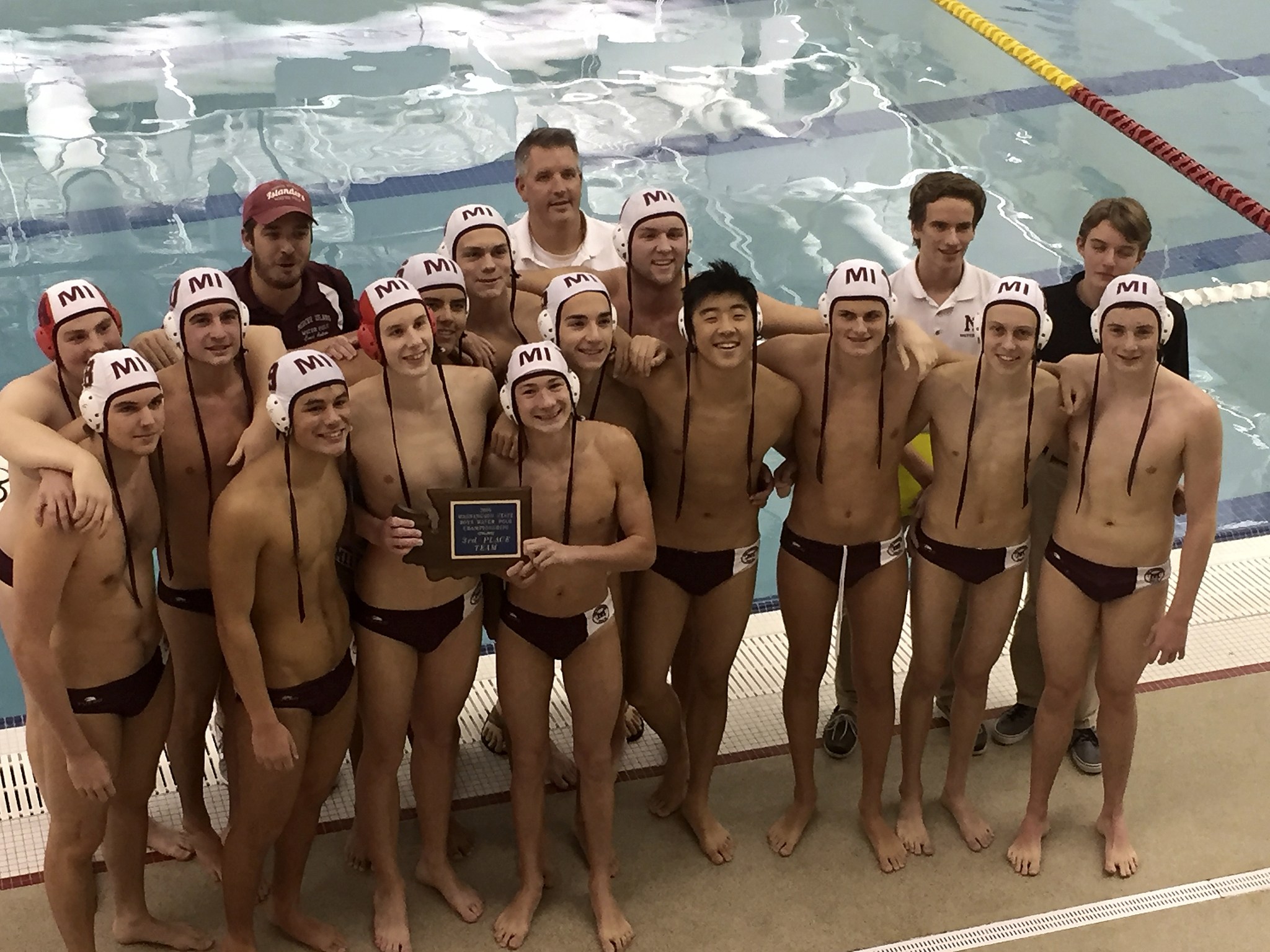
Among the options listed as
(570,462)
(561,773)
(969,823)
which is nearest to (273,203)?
(570,462)

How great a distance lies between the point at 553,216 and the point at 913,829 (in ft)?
7.41

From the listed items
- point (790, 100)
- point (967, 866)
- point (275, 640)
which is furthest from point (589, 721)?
point (790, 100)

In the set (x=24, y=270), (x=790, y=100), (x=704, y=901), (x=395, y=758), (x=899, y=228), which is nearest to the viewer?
(x=395, y=758)

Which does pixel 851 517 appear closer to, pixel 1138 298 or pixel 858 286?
pixel 858 286

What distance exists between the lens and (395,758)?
373cm

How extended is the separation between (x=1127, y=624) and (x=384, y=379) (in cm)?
218

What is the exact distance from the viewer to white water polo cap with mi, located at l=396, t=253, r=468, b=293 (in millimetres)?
3551

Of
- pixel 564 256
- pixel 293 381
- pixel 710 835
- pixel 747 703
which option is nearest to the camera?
pixel 293 381

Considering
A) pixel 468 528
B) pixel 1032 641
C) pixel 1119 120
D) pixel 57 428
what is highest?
pixel 57 428

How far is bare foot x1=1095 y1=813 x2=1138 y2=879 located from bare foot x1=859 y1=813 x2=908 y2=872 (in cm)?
61

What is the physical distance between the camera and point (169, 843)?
13.4 feet

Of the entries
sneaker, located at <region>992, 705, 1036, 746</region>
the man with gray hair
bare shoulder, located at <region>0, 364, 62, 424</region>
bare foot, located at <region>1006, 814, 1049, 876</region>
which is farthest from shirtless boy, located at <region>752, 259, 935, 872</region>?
bare shoulder, located at <region>0, 364, 62, 424</region>

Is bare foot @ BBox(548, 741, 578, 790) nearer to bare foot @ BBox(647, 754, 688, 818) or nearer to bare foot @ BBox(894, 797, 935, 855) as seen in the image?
bare foot @ BBox(647, 754, 688, 818)

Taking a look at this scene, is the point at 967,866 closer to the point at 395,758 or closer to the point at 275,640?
the point at 395,758
